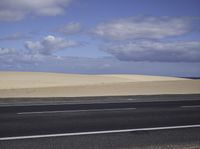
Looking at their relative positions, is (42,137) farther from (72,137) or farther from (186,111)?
(186,111)

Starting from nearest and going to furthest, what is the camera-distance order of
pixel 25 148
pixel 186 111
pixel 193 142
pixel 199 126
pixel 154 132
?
pixel 25 148, pixel 193 142, pixel 154 132, pixel 199 126, pixel 186 111

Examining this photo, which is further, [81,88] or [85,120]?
[81,88]

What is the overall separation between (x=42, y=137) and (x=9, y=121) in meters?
3.11

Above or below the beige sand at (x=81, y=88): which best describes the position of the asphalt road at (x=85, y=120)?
below

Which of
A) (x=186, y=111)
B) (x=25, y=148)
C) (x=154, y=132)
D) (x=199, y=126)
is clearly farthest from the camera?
(x=186, y=111)

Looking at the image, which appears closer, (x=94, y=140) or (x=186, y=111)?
(x=94, y=140)

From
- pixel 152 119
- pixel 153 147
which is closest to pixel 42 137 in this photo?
pixel 153 147

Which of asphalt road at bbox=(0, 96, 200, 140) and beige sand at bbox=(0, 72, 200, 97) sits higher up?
beige sand at bbox=(0, 72, 200, 97)

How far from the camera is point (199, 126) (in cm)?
1209

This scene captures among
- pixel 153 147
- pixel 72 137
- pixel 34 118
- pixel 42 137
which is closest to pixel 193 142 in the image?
pixel 153 147

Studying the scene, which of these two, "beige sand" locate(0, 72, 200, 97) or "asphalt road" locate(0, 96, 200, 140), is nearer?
"asphalt road" locate(0, 96, 200, 140)

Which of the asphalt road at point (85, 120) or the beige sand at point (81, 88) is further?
the beige sand at point (81, 88)

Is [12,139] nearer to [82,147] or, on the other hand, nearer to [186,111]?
[82,147]

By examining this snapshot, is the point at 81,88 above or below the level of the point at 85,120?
above
